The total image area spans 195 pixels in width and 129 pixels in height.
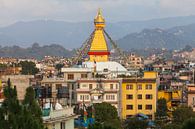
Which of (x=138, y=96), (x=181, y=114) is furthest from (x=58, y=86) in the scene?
(x=181, y=114)

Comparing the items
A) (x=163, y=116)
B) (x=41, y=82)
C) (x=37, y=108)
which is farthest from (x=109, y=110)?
(x=37, y=108)

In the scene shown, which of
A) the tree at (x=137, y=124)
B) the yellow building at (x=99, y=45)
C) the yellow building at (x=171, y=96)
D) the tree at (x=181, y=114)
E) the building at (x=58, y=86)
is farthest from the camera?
the yellow building at (x=99, y=45)

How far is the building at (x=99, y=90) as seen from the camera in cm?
5116

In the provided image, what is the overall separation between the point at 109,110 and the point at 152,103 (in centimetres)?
925

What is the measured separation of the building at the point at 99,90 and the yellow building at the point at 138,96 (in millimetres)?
1140

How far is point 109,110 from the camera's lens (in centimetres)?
4422

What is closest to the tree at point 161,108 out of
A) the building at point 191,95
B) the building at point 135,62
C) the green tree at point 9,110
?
the building at point 191,95

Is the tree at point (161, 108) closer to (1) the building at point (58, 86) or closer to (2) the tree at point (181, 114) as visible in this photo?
(2) the tree at point (181, 114)

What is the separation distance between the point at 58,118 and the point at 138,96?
2377 cm

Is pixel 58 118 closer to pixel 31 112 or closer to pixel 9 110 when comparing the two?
pixel 31 112

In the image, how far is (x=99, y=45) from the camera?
70.1 m

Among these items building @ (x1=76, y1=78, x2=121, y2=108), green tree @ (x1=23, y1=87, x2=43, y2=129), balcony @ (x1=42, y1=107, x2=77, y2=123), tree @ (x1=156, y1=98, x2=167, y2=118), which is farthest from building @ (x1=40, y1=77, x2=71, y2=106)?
green tree @ (x1=23, y1=87, x2=43, y2=129)

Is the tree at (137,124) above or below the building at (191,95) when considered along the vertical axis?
below

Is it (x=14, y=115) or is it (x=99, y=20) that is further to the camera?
(x=99, y=20)
